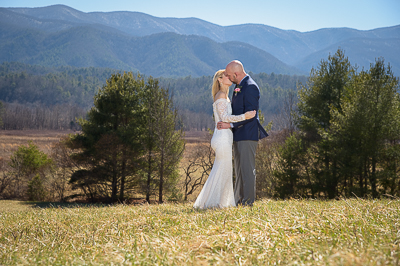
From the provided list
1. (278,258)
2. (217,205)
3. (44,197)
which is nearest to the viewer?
(278,258)

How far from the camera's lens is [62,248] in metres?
3.46

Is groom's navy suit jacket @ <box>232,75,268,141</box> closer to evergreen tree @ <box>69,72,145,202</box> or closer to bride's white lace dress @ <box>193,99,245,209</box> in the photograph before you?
bride's white lace dress @ <box>193,99,245,209</box>

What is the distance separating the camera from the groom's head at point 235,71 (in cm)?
642

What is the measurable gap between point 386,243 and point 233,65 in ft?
14.9

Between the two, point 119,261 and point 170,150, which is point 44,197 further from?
point 119,261

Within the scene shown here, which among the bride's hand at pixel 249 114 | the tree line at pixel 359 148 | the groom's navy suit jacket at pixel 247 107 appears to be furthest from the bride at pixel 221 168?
the tree line at pixel 359 148

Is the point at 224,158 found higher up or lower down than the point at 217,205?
higher up

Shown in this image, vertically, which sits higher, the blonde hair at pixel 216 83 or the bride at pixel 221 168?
the blonde hair at pixel 216 83

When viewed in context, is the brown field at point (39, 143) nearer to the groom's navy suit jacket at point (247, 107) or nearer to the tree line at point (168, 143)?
the tree line at point (168, 143)

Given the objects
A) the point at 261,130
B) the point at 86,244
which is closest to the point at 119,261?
the point at 86,244

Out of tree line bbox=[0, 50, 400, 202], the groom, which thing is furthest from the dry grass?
the groom

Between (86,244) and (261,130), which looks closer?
(86,244)

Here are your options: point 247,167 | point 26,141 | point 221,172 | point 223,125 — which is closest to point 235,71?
point 223,125

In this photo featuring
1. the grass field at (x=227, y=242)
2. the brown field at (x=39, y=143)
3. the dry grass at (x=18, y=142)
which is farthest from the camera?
the dry grass at (x=18, y=142)
